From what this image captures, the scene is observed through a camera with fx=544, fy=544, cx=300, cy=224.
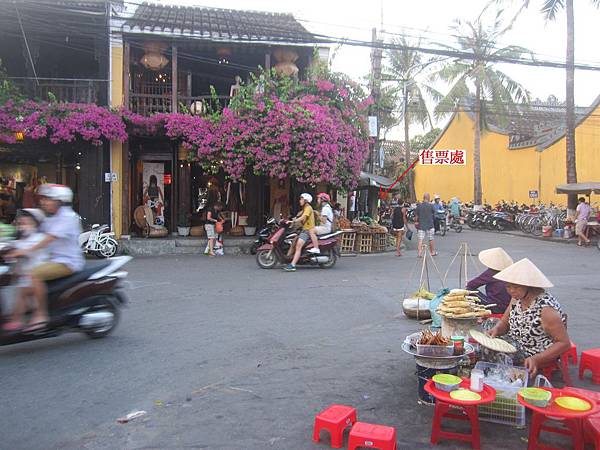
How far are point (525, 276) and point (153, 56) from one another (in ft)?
47.1

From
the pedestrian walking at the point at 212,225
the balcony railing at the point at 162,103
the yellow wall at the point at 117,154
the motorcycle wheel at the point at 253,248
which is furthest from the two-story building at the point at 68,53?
the motorcycle wheel at the point at 253,248

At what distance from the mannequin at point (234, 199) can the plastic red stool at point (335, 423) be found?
1430cm

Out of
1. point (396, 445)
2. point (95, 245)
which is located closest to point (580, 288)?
point (396, 445)

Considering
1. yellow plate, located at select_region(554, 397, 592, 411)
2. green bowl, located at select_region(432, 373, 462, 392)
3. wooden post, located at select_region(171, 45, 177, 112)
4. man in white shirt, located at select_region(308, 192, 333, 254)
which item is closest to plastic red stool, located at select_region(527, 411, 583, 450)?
yellow plate, located at select_region(554, 397, 592, 411)

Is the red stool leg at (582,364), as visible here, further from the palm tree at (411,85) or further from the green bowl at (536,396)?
the palm tree at (411,85)

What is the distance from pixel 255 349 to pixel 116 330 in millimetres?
1917

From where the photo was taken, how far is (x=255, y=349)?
5910 millimetres

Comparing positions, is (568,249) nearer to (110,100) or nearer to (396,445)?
(110,100)

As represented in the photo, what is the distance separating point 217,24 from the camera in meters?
17.1

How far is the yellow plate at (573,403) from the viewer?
335 cm

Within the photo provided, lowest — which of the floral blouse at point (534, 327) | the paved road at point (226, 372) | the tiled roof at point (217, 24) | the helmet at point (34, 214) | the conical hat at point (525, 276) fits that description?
the paved road at point (226, 372)

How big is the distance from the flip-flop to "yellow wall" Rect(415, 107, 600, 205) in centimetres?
2501

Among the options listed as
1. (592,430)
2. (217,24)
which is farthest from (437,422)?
(217,24)

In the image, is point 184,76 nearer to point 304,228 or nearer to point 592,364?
point 304,228
